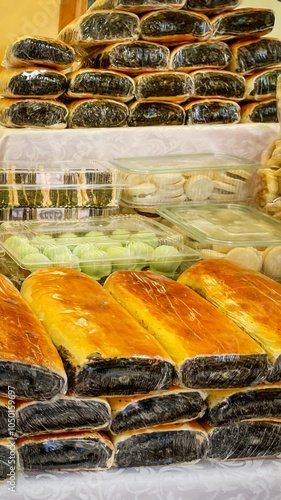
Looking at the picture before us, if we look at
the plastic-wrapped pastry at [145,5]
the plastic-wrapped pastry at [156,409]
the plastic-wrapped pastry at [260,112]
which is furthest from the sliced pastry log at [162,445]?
the plastic-wrapped pastry at [145,5]

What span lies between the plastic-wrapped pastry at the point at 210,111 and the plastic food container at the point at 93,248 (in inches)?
36.3

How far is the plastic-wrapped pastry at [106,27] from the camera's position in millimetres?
2414

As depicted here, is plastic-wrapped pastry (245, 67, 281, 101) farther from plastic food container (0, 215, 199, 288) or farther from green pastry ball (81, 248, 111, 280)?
green pastry ball (81, 248, 111, 280)

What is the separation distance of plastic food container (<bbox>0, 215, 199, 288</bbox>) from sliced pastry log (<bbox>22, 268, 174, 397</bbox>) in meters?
0.28

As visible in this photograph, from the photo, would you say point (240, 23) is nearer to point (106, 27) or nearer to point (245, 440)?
point (106, 27)

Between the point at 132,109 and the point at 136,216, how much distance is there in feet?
2.43

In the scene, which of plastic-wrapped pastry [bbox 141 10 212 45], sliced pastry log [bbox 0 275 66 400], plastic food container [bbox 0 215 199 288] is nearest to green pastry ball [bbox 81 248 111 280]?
plastic food container [bbox 0 215 199 288]

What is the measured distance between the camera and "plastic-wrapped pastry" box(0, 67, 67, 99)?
2.27m

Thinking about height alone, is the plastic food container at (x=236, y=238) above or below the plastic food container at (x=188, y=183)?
below

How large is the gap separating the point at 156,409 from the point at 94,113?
5.28ft

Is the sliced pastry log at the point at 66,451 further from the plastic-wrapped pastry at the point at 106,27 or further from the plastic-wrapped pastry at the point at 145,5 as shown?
the plastic-wrapped pastry at the point at 145,5

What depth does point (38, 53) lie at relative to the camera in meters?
2.29

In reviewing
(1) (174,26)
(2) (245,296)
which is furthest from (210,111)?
(2) (245,296)

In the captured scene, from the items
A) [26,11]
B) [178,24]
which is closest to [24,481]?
[178,24]
